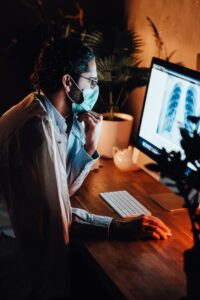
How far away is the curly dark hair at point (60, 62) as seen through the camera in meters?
1.76

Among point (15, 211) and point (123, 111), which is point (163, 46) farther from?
point (15, 211)

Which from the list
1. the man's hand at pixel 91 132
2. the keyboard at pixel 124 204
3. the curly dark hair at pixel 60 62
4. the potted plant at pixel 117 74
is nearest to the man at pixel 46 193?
the curly dark hair at pixel 60 62

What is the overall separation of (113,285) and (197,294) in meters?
0.26

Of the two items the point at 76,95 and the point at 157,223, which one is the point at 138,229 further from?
the point at 76,95

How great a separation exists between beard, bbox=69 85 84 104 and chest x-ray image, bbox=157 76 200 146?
13.6 inches

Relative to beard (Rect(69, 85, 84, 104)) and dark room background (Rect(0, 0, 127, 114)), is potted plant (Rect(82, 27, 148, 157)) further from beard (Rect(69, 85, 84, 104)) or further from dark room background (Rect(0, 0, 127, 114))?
beard (Rect(69, 85, 84, 104))

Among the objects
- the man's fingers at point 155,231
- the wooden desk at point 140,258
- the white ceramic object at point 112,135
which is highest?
the white ceramic object at point 112,135

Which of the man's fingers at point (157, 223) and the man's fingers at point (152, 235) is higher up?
the man's fingers at point (157, 223)

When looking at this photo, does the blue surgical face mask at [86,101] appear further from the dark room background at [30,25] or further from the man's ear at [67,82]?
the dark room background at [30,25]

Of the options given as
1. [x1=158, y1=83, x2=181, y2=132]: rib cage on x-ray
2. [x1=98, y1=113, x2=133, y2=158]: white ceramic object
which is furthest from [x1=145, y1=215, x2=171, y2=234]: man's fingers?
[x1=98, y1=113, x2=133, y2=158]: white ceramic object

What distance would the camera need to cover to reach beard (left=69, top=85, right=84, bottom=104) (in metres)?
1.79

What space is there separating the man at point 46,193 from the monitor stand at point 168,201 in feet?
0.67

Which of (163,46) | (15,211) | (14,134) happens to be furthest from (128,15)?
(15,211)

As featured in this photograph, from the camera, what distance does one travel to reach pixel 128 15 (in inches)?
104
